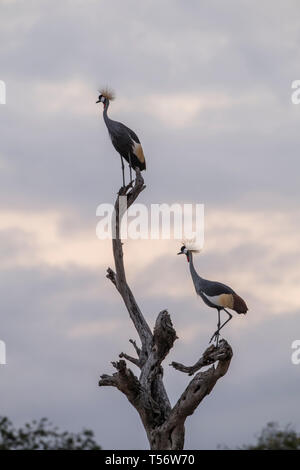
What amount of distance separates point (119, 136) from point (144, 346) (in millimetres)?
4594

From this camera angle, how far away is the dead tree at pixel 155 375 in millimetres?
17594

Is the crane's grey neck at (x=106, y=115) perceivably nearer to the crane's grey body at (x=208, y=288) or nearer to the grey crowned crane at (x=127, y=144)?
the grey crowned crane at (x=127, y=144)

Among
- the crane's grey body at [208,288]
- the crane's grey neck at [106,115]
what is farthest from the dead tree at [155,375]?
the crane's grey neck at [106,115]

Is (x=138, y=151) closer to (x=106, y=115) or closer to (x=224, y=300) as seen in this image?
(x=106, y=115)

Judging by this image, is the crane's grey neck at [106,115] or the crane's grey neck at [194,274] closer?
the crane's grey neck at [194,274]

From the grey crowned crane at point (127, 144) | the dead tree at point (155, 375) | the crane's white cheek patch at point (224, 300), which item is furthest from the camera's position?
A: the grey crowned crane at point (127, 144)

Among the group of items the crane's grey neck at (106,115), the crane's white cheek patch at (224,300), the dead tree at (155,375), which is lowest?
the dead tree at (155,375)

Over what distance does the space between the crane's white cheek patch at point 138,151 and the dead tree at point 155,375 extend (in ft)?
5.67

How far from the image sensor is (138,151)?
20922 mm

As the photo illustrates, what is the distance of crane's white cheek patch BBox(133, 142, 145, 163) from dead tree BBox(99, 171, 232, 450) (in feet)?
5.67
